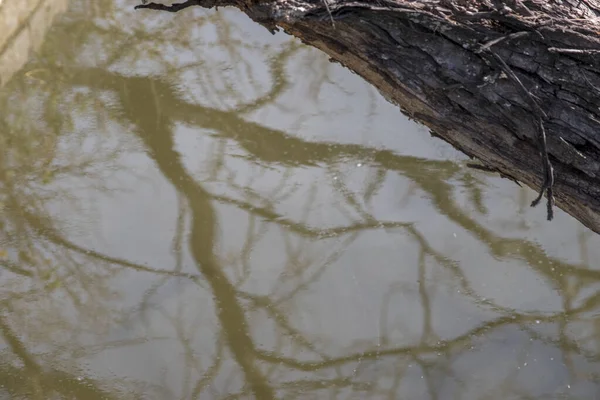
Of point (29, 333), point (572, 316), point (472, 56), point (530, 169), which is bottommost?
point (29, 333)

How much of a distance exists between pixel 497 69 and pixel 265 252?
197 cm

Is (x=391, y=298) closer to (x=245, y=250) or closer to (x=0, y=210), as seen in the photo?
(x=245, y=250)

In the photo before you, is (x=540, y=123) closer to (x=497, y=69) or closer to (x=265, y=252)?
(x=497, y=69)

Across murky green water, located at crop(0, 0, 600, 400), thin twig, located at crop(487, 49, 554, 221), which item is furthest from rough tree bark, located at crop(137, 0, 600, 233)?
murky green water, located at crop(0, 0, 600, 400)

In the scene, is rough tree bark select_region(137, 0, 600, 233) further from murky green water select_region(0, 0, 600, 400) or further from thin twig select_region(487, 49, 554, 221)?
murky green water select_region(0, 0, 600, 400)

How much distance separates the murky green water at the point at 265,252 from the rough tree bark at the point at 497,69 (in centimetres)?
157

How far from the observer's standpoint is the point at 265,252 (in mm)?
2887

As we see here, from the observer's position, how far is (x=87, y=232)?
117 inches

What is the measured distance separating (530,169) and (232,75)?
2849 millimetres

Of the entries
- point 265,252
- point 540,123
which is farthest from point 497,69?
point 265,252

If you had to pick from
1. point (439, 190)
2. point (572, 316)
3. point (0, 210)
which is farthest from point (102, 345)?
point (572, 316)

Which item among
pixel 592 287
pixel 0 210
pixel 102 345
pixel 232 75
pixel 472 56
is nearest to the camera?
pixel 472 56

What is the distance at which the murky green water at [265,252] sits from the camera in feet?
8.27

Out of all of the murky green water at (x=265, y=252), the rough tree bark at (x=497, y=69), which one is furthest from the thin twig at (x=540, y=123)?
the murky green water at (x=265, y=252)
